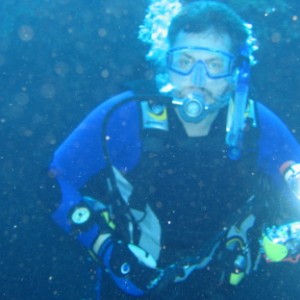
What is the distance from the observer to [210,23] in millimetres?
2990

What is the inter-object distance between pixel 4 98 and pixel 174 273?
5.25m

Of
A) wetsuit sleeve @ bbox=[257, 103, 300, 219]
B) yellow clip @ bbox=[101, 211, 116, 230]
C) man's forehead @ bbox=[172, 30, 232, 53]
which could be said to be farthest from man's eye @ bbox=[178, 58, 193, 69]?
yellow clip @ bbox=[101, 211, 116, 230]

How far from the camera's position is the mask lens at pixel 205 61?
9.55 ft

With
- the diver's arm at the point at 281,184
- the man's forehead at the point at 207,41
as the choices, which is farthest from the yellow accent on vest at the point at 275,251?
the man's forehead at the point at 207,41

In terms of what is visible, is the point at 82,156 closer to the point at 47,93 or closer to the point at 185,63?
the point at 185,63

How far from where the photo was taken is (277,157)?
307 centimetres

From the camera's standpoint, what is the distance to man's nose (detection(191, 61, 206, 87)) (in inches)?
111

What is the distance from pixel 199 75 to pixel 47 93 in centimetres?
425

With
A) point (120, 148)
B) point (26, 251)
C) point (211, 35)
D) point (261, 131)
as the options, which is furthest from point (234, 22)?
point (26, 251)

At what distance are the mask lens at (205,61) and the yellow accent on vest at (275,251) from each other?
152cm

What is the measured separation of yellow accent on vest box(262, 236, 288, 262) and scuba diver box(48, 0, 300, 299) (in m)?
0.02

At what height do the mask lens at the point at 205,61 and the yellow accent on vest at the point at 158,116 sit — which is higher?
the mask lens at the point at 205,61

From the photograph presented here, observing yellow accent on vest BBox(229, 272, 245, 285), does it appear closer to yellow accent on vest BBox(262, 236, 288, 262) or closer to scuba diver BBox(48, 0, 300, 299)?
scuba diver BBox(48, 0, 300, 299)

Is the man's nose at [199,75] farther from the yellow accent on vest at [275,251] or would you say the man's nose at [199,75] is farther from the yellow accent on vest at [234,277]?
the yellow accent on vest at [234,277]
